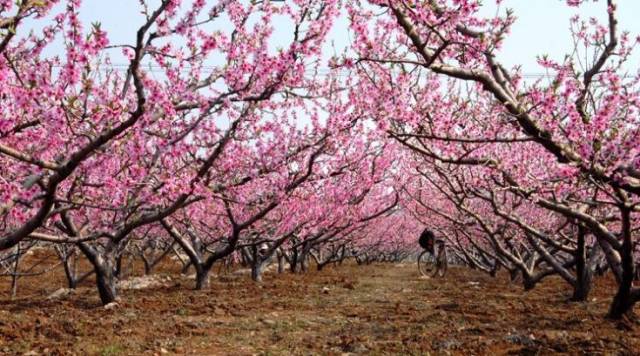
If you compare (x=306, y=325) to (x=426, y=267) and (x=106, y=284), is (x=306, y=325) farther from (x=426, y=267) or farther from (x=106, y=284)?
(x=426, y=267)

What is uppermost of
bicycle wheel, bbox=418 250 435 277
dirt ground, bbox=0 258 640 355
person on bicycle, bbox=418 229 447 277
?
person on bicycle, bbox=418 229 447 277

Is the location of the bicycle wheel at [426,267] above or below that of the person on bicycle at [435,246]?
below

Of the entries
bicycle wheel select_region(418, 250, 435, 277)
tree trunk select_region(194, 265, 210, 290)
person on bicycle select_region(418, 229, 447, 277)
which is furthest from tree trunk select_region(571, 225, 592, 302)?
bicycle wheel select_region(418, 250, 435, 277)

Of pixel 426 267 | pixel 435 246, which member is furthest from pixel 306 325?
pixel 426 267

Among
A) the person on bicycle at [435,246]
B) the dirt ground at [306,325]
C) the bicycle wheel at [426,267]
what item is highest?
the person on bicycle at [435,246]

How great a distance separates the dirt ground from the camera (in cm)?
840

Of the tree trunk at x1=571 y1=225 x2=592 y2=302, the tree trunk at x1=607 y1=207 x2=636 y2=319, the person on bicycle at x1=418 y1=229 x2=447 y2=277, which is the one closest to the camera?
the tree trunk at x1=607 y1=207 x2=636 y2=319

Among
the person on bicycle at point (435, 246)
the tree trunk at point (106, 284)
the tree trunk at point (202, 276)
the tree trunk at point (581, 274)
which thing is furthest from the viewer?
the person on bicycle at point (435, 246)

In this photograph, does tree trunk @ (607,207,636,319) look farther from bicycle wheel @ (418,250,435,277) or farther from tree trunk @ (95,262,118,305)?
bicycle wheel @ (418,250,435,277)

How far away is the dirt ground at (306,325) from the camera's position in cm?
840

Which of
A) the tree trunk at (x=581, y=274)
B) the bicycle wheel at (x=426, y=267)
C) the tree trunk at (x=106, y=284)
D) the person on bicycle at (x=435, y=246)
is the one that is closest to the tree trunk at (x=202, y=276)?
the tree trunk at (x=106, y=284)

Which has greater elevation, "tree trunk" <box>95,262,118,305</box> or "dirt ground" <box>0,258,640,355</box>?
"tree trunk" <box>95,262,118,305</box>

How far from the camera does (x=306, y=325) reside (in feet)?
36.7

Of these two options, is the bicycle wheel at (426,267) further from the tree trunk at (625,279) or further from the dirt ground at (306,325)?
the tree trunk at (625,279)
